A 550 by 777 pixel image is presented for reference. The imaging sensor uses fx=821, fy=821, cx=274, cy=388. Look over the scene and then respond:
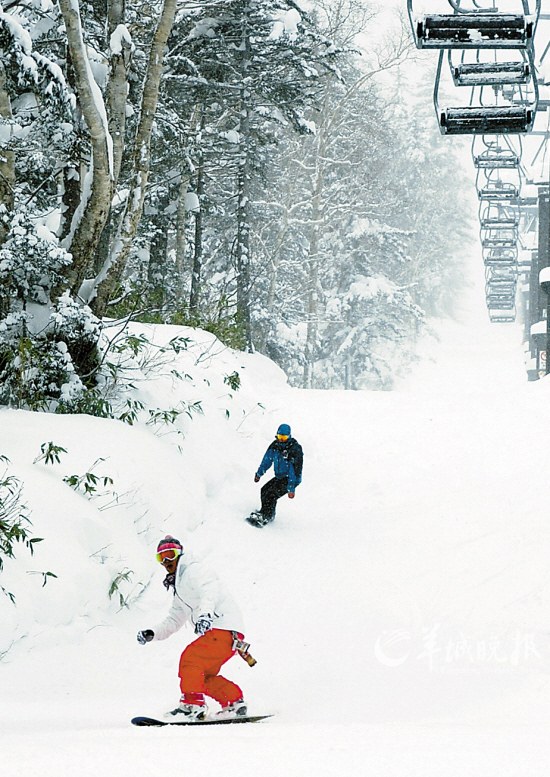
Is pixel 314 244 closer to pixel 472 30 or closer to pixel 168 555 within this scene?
pixel 472 30

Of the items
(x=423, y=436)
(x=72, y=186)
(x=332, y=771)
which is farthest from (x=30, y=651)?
(x=423, y=436)

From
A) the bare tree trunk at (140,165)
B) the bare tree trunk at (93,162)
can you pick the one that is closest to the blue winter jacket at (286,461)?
the bare tree trunk at (140,165)

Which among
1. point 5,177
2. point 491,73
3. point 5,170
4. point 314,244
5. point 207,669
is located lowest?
point 207,669

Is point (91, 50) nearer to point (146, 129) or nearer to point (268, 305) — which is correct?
point (146, 129)

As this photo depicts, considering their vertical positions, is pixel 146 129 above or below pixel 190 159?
below

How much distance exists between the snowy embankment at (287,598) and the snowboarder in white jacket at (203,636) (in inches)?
14.7

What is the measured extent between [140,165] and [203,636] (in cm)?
651

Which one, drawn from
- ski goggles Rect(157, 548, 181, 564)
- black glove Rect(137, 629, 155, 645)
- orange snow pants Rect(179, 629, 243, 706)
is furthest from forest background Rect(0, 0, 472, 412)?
orange snow pants Rect(179, 629, 243, 706)

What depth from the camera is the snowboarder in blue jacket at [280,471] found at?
10.2 m

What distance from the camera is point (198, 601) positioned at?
17.3 feet

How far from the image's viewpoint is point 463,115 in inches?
337

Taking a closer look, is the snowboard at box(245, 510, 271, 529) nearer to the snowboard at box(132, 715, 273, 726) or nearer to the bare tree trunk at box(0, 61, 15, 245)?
the bare tree trunk at box(0, 61, 15, 245)

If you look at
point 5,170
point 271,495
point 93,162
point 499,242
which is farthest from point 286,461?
point 499,242

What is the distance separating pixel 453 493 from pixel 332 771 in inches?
336
